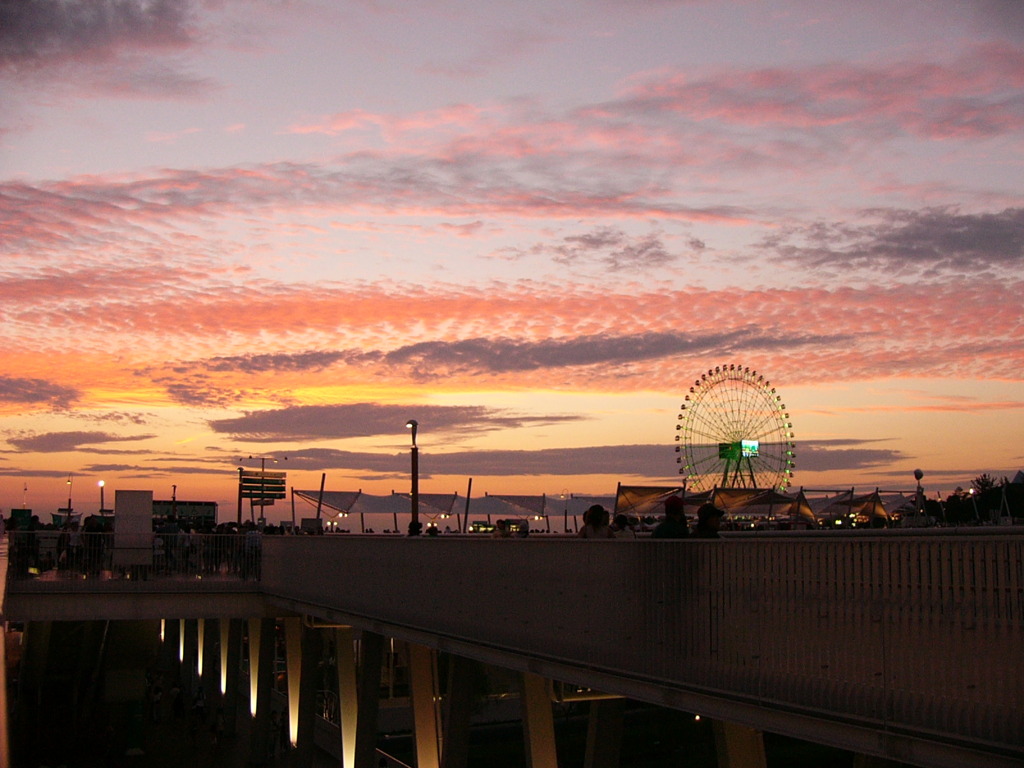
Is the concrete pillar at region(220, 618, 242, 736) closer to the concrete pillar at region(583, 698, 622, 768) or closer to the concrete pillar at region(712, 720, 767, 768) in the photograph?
the concrete pillar at region(583, 698, 622, 768)

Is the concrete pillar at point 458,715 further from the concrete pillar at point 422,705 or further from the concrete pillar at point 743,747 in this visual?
the concrete pillar at point 743,747

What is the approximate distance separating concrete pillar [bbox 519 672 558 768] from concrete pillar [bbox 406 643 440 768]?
5.43m

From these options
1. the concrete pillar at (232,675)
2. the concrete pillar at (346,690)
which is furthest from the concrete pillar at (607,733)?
the concrete pillar at (232,675)

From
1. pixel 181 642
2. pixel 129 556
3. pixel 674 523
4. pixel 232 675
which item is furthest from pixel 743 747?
pixel 181 642

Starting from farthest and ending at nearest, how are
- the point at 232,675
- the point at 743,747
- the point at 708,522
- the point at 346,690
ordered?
1. the point at 232,675
2. the point at 346,690
3. the point at 743,747
4. the point at 708,522

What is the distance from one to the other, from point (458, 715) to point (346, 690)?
12268 millimetres

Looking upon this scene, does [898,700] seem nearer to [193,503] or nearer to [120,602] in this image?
[120,602]

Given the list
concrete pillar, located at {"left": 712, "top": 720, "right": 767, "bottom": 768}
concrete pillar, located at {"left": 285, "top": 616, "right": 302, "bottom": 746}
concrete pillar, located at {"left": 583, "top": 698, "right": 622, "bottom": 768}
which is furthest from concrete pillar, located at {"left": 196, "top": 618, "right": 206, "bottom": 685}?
concrete pillar, located at {"left": 712, "top": 720, "right": 767, "bottom": 768}

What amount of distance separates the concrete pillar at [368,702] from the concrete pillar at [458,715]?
4887mm

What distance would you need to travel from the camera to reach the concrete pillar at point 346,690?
31094mm

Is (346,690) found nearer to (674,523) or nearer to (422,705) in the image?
(422,705)

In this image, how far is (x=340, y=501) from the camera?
64.2m

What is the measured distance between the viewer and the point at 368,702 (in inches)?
1013

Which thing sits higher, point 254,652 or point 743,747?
point 743,747
